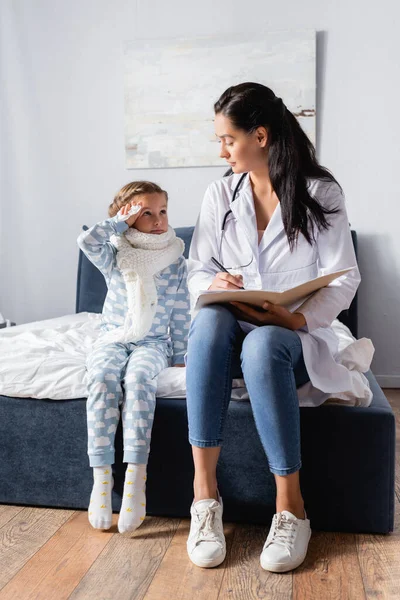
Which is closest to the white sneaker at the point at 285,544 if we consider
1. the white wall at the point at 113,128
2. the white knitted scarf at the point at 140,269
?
the white knitted scarf at the point at 140,269

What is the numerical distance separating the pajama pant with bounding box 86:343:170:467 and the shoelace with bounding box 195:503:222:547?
0.66 feet

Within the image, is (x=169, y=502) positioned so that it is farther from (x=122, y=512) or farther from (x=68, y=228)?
(x=68, y=228)

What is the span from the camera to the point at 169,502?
5.26ft

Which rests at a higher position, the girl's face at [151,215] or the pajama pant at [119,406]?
the girl's face at [151,215]

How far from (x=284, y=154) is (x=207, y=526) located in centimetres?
91

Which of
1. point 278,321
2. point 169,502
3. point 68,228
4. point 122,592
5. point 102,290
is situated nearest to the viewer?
point 122,592

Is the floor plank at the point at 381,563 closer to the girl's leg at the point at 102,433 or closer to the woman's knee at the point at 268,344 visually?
the woman's knee at the point at 268,344

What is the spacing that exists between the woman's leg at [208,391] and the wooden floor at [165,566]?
0.15 meters

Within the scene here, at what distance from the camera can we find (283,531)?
138cm

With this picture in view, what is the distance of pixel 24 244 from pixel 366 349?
6.98 feet

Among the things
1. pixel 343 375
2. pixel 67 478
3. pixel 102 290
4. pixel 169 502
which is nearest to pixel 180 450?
pixel 169 502

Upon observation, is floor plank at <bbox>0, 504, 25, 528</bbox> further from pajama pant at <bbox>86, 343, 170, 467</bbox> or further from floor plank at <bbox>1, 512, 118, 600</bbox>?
pajama pant at <bbox>86, 343, 170, 467</bbox>

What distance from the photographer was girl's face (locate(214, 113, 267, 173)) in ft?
5.43

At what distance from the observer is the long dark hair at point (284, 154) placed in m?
1.63
